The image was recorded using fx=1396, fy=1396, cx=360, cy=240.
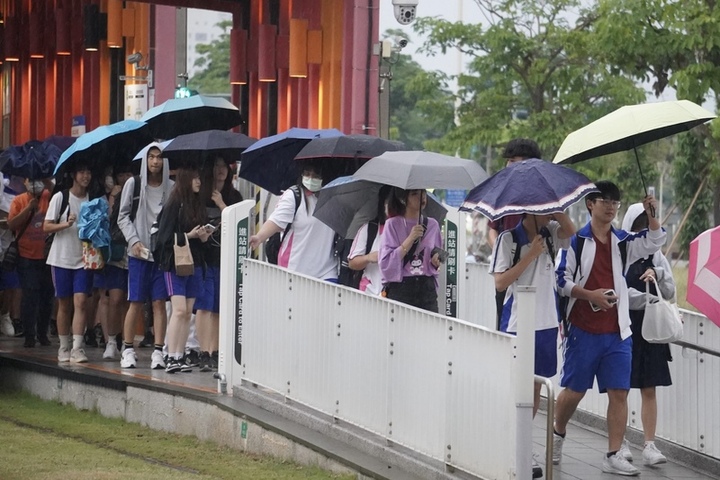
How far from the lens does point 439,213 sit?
9.55m

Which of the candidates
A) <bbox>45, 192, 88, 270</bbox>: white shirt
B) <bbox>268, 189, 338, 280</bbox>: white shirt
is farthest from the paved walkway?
<bbox>268, 189, 338, 280</bbox>: white shirt

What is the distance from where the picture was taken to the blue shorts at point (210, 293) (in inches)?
458

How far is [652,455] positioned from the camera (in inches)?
344

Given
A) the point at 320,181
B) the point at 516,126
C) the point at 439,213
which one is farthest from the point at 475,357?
the point at 516,126

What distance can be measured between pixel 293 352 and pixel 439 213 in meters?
1.38

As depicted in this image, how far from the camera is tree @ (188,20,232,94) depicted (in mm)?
89812

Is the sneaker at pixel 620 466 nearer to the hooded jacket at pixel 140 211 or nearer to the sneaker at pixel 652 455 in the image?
the sneaker at pixel 652 455

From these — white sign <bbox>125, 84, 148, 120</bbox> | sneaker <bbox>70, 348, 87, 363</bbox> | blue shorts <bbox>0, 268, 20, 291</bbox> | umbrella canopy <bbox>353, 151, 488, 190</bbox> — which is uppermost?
white sign <bbox>125, 84, 148, 120</bbox>

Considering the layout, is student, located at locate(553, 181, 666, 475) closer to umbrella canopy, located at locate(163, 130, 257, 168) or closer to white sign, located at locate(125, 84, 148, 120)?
umbrella canopy, located at locate(163, 130, 257, 168)

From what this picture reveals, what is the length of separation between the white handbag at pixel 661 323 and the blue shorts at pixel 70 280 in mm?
5836

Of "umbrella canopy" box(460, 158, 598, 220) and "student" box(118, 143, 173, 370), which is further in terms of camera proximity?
"student" box(118, 143, 173, 370)

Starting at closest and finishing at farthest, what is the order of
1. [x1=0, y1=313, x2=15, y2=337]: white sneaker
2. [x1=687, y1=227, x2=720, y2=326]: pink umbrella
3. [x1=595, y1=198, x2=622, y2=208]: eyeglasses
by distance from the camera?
1. [x1=687, y1=227, x2=720, y2=326]: pink umbrella
2. [x1=595, y1=198, x2=622, y2=208]: eyeglasses
3. [x1=0, y1=313, x2=15, y2=337]: white sneaker

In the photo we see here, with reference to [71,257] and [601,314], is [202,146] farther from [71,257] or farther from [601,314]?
[601,314]

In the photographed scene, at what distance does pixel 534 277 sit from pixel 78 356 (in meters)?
5.94
